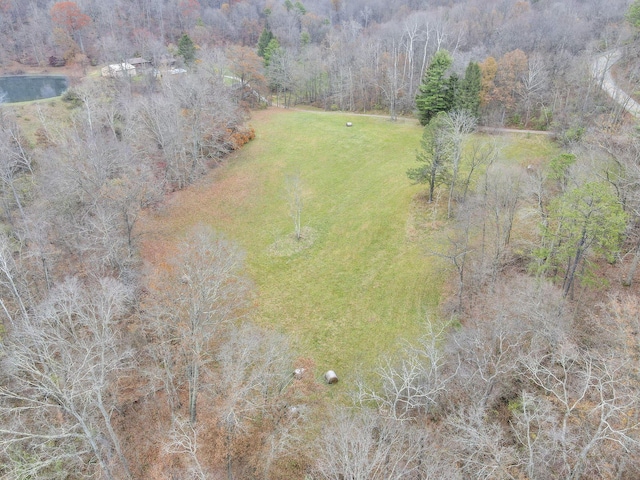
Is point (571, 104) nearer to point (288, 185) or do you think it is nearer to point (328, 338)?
point (288, 185)

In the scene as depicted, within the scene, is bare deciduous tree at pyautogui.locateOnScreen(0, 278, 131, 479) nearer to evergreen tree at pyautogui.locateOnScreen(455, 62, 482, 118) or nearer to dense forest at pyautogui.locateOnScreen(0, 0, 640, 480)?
dense forest at pyautogui.locateOnScreen(0, 0, 640, 480)

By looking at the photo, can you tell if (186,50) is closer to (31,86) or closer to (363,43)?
(363,43)

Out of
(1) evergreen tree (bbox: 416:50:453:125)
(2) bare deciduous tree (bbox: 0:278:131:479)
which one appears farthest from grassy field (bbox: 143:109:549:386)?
(2) bare deciduous tree (bbox: 0:278:131:479)

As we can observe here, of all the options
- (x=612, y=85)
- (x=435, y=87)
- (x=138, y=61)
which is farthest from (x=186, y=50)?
(x=612, y=85)

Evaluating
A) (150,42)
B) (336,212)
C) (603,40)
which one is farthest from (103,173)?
(603,40)

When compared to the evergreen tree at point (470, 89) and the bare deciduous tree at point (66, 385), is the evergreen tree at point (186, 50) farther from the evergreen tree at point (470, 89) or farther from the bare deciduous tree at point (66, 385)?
the bare deciduous tree at point (66, 385)

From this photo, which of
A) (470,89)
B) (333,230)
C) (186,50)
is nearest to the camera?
(333,230)

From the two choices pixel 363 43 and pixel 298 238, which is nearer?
pixel 298 238

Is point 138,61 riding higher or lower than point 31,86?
higher

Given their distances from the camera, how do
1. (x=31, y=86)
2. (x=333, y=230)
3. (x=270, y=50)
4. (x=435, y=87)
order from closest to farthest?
(x=333, y=230) < (x=435, y=87) < (x=270, y=50) < (x=31, y=86)
